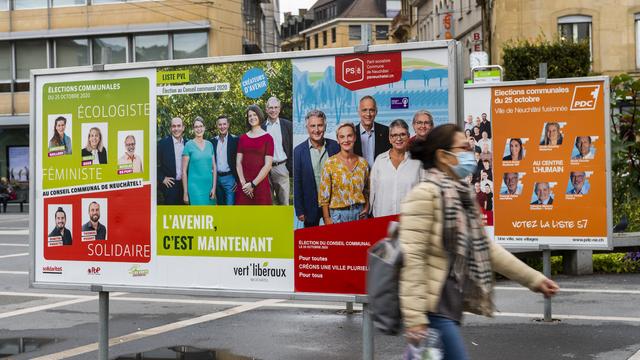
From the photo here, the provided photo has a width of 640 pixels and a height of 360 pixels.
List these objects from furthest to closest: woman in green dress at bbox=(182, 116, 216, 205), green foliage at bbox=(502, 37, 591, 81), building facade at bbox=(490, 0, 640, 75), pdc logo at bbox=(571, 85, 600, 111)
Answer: building facade at bbox=(490, 0, 640, 75) < green foliage at bbox=(502, 37, 591, 81) < pdc logo at bbox=(571, 85, 600, 111) < woman in green dress at bbox=(182, 116, 216, 205)

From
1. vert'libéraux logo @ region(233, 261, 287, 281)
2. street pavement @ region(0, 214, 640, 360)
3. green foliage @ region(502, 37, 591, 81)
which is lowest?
street pavement @ region(0, 214, 640, 360)

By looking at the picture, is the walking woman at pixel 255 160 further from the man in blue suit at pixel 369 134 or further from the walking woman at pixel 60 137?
the walking woman at pixel 60 137

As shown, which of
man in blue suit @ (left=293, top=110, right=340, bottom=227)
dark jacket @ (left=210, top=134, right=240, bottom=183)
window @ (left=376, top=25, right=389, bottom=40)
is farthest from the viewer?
window @ (left=376, top=25, right=389, bottom=40)

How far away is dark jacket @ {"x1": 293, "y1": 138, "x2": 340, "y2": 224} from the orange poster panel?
4510mm

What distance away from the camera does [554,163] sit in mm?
10305

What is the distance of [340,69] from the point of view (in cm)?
653

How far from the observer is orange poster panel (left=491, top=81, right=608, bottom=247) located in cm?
1014

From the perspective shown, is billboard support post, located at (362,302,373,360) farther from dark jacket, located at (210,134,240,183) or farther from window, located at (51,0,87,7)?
window, located at (51,0,87,7)

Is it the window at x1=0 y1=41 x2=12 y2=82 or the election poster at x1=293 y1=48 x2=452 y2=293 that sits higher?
the window at x1=0 y1=41 x2=12 y2=82

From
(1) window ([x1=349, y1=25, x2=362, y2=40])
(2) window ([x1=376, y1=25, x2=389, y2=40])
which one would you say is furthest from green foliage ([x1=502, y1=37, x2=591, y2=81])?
(1) window ([x1=349, y1=25, x2=362, y2=40])

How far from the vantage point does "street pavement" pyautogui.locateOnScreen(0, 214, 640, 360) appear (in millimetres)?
8555

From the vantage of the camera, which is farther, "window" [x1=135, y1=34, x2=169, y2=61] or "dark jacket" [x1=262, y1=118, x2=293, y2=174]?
"window" [x1=135, y1=34, x2=169, y2=61]

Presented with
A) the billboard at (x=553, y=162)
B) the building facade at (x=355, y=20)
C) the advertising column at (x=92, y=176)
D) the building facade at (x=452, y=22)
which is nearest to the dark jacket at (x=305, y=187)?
the advertising column at (x=92, y=176)

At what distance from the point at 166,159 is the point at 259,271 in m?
1.17
